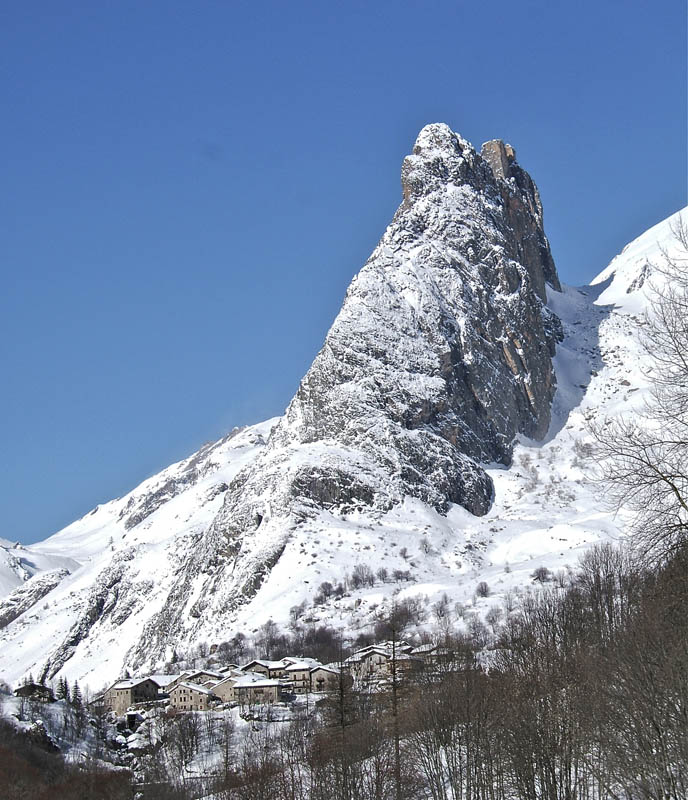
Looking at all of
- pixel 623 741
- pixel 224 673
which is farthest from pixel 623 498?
pixel 224 673

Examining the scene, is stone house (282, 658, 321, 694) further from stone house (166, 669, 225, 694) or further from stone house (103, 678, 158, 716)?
stone house (103, 678, 158, 716)

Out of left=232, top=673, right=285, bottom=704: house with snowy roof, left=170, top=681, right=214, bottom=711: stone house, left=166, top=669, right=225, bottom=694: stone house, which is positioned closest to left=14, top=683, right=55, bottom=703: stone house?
left=170, top=681, right=214, bottom=711: stone house

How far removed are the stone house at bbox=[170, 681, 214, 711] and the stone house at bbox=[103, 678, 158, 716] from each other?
12849mm

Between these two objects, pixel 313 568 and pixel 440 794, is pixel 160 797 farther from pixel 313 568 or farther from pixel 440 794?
pixel 313 568

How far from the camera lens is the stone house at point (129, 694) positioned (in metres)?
143

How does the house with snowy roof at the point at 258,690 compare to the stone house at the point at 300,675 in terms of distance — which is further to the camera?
the stone house at the point at 300,675

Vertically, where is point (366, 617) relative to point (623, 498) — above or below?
above

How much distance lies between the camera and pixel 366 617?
171375mm

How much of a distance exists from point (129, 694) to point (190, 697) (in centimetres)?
2091

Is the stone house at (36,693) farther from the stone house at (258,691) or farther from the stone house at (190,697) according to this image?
the stone house at (258,691)

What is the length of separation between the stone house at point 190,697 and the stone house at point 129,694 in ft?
42.2

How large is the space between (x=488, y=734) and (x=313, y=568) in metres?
149

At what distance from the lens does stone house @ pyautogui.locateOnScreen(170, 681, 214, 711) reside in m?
124

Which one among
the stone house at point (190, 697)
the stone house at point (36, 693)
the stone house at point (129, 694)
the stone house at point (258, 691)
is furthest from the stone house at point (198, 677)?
the stone house at point (36, 693)
